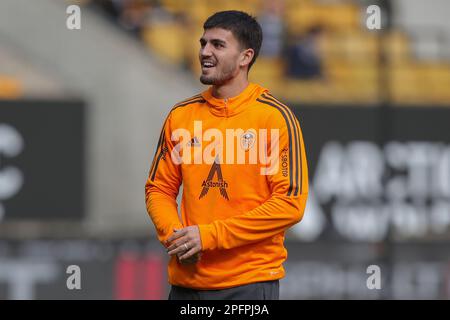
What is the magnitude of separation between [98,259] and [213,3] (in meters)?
3.31

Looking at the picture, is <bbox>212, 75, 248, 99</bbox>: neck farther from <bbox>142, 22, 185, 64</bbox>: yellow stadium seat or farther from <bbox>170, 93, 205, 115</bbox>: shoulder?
<bbox>142, 22, 185, 64</bbox>: yellow stadium seat

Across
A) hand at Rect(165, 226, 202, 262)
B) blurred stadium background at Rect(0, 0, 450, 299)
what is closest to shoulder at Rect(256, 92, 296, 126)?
hand at Rect(165, 226, 202, 262)

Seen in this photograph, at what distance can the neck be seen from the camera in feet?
15.2

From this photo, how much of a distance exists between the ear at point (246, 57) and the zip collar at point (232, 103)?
0.10 meters

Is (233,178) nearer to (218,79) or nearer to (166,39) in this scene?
(218,79)

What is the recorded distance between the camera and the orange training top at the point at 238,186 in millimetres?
4543

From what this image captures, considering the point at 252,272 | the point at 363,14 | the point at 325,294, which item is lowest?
the point at 325,294

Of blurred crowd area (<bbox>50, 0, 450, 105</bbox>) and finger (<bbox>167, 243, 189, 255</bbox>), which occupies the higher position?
blurred crowd area (<bbox>50, 0, 450, 105</bbox>)

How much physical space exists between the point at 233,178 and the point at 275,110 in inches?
12.9

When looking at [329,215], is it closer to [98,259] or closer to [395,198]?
[395,198]


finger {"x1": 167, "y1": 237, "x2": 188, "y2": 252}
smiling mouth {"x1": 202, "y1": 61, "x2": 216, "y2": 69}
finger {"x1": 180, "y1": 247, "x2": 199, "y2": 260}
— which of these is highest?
smiling mouth {"x1": 202, "y1": 61, "x2": 216, "y2": 69}

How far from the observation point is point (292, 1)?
13000mm

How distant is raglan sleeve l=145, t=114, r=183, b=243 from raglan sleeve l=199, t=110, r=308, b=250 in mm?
205
